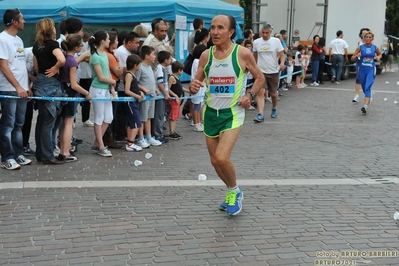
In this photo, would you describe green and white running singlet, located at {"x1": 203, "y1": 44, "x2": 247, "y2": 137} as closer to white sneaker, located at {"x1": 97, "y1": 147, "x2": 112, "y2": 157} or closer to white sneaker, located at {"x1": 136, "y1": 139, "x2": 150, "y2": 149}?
white sneaker, located at {"x1": 97, "y1": 147, "x2": 112, "y2": 157}

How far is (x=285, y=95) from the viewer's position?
1764cm

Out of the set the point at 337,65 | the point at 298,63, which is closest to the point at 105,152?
the point at 298,63

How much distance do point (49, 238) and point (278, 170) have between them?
374 centimetres

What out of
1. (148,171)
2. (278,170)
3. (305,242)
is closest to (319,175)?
(278,170)

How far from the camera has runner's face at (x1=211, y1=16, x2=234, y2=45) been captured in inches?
233

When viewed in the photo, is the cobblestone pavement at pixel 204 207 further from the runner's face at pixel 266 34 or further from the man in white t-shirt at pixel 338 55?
the man in white t-shirt at pixel 338 55

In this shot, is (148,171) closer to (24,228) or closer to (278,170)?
(278,170)

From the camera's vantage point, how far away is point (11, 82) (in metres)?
7.58

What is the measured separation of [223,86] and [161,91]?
4.08 metres

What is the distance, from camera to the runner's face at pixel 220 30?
5.92 m

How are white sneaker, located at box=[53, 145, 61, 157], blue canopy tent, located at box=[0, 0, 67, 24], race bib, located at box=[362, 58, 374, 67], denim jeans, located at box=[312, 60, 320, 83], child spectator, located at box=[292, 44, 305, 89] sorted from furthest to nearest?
1. denim jeans, located at box=[312, 60, 320, 83]
2. child spectator, located at box=[292, 44, 305, 89]
3. blue canopy tent, located at box=[0, 0, 67, 24]
4. race bib, located at box=[362, 58, 374, 67]
5. white sneaker, located at box=[53, 145, 61, 157]

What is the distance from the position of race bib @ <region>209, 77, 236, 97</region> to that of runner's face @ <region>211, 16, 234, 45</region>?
36 cm

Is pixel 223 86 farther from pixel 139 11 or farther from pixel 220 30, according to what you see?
pixel 139 11

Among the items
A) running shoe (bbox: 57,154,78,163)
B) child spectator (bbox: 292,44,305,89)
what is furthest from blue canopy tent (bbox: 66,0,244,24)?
running shoe (bbox: 57,154,78,163)
